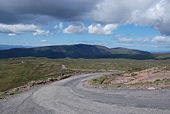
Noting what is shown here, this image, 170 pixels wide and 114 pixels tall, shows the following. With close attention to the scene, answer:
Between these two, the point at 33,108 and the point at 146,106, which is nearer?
the point at 146,106

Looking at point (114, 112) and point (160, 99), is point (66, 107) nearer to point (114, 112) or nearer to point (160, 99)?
point (114, 112)

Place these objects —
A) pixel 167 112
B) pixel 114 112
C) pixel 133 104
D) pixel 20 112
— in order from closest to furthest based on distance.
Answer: pixel 167 112, pixel 114 112, pixel 133 104, pixel 20 112

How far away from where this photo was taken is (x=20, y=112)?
12.6m

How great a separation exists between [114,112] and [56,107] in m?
5.31

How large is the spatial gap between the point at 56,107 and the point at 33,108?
2148mm

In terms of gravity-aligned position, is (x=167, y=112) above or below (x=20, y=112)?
above

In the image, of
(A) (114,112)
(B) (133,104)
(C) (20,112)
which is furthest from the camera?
(C) (20,112)

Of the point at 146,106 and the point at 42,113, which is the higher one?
the point at 146,106

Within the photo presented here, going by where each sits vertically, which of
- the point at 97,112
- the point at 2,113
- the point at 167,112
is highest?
the point at 167,112

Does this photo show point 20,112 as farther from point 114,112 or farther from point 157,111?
point 157,111

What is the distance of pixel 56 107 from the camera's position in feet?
43.1

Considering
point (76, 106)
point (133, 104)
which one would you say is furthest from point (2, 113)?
point (133, 104)

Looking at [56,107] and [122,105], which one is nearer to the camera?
[122,105]

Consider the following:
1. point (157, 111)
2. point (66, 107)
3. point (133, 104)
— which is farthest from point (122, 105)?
point (66, 107)
